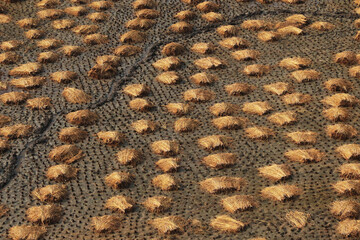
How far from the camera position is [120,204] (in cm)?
542

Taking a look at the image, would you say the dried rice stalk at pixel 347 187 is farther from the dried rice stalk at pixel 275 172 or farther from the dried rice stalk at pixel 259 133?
the dried rice stalk at pixel 259 133

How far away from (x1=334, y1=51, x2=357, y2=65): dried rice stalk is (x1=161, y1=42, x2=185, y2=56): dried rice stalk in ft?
5.60

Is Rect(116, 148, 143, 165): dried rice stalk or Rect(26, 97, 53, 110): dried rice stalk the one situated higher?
Rect(26, 97, 53, 110): dried rice stalk

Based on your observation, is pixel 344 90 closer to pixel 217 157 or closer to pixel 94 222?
pixel 217 157

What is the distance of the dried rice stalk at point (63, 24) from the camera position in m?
8.26

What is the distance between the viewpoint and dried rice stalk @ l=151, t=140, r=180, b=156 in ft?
19.9

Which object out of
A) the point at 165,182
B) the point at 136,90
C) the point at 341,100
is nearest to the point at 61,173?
the point at 165,182

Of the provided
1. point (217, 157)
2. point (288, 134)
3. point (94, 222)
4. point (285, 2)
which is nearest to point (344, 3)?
point (285, 2)

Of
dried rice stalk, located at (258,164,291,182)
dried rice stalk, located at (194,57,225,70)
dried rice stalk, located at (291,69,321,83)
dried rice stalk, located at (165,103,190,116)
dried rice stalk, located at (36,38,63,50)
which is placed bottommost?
dried rice stalk, located at (258,164,291,182)

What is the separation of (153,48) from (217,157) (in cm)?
222

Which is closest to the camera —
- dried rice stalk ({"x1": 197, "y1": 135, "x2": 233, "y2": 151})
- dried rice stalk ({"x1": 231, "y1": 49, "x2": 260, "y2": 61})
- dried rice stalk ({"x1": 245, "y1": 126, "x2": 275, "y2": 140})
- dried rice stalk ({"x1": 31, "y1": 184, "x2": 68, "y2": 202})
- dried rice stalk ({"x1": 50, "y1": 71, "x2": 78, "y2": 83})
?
dried rice stalk ({"x1": 31, "y1": 184, "x2": 68, "y2": 202})

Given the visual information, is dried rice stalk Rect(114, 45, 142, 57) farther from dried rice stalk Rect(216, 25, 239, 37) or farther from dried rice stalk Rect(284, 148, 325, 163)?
dried rice stalk Rect(284, 148, 325, 163)

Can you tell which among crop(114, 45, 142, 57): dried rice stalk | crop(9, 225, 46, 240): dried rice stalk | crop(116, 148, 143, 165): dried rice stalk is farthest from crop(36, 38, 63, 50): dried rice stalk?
crop(9, 225, 46, 240): dried rice stalk

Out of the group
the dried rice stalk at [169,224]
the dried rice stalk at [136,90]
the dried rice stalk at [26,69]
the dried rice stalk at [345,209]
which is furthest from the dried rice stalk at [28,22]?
the dried rice stalk at [345,209]
